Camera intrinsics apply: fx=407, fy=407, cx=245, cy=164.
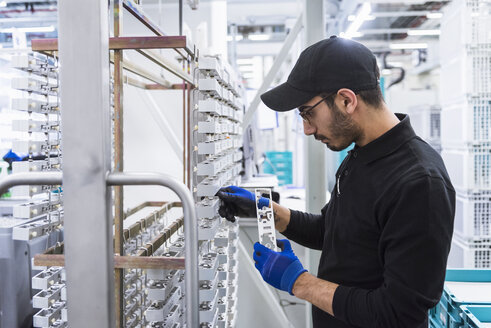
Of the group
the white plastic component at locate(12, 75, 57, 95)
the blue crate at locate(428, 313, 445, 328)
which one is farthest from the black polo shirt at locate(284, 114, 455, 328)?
the white plastic component at locate(12, 75, 57, 95)

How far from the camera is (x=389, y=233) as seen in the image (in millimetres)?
1298

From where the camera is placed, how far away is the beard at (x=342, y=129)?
144cm

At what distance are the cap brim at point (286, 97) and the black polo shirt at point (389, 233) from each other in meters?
0.30

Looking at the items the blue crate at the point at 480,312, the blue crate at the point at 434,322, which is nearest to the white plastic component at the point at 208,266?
the blue crate at the point at 480,312

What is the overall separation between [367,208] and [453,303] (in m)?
1.11

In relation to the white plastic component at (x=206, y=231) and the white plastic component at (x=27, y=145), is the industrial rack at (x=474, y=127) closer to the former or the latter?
the white plastic component at (x=206, y=231)

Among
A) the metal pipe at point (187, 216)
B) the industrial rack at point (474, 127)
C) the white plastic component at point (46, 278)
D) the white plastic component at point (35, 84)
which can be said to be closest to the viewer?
the metal pipe at point (187, 216)

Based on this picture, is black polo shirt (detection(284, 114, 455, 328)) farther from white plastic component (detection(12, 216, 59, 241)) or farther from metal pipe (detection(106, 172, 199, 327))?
white plastic component (detection(12, 216, 59, 241))

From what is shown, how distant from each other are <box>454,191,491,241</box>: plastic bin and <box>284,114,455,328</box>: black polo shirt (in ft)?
10.5

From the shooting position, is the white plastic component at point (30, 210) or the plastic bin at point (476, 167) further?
the plastic bin at point (476, 167)

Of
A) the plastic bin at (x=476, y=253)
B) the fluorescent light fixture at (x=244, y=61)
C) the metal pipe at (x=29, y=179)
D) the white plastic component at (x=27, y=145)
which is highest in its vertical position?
the fluorescent light fixture at (x=244, y=61)

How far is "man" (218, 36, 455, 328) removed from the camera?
1.25 metres

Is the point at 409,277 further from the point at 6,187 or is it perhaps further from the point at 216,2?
the point at 216,2

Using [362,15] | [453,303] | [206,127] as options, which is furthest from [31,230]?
[362,15]
